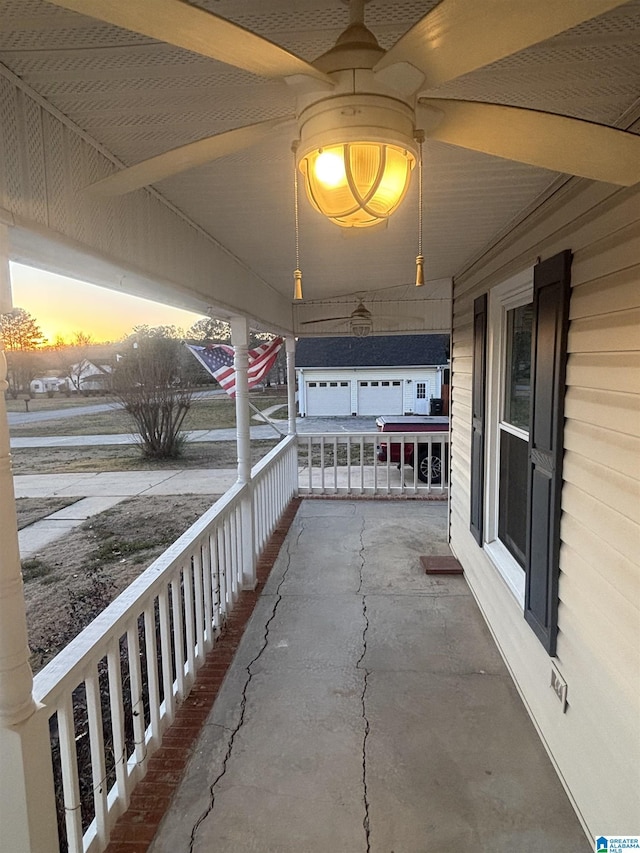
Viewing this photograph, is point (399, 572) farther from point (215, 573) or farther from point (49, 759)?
point (49, 759)

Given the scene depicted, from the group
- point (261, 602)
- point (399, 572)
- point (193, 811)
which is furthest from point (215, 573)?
point (399, 572)

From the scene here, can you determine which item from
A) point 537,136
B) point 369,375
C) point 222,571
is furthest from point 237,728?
point 369,375

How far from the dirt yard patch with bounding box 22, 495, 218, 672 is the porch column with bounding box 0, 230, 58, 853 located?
7.79 ft

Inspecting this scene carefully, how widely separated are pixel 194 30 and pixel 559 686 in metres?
2.62

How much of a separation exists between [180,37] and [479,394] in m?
3.25

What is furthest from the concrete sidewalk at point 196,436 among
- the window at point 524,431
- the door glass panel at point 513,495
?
the door glass panel at point 513,495

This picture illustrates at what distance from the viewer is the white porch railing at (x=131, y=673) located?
1.67m

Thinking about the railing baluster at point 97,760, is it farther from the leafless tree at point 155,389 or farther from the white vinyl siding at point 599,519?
the leafless tree at point 155,389

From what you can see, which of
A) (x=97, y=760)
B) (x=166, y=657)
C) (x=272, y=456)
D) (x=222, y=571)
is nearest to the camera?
(x=97, y=760)

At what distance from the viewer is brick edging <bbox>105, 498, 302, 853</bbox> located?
192 centimetres

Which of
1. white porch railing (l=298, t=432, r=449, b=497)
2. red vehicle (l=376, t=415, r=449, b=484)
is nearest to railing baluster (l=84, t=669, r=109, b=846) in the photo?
white porch railing (l=298, t=432, r=449, b=497)

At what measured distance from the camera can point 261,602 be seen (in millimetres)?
3887

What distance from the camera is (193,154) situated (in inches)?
42.2

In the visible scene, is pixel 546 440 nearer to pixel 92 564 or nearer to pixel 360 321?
pixel 360 321
